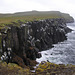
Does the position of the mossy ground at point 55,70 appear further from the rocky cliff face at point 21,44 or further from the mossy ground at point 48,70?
the rocky cliff face at point 21,44

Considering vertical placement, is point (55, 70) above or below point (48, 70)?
above

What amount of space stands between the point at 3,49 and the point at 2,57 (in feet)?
7.85

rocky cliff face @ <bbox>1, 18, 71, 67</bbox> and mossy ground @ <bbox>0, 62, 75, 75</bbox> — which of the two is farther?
rocky cliff face @ <bbox>1, 18, 71, 67</bbox>

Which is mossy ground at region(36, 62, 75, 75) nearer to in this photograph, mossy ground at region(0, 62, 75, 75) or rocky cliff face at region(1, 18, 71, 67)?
mossy ground at region(0, 62, 75, 75)

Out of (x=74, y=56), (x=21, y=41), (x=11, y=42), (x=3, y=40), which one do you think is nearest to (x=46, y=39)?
(x=74, y=56)

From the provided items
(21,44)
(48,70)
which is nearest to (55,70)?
(48,70)

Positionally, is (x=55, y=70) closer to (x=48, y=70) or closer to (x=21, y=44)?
(x=48, y=70)

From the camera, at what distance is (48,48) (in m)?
46.5

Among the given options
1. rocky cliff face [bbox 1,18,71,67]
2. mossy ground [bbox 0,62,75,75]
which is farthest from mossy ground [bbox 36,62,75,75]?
rocky cliff face [bbox 1,18,71,67]

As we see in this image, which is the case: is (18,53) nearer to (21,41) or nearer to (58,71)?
(21,41)

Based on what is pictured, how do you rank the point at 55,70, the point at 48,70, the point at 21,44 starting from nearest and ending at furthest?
the point at 55,70
the point at 48,70
the point at 21,44

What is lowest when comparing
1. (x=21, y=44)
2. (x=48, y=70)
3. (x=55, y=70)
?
(x=21, y=44)

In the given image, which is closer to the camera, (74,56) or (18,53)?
(18,53)

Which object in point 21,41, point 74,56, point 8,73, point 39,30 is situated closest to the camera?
point 8,73
